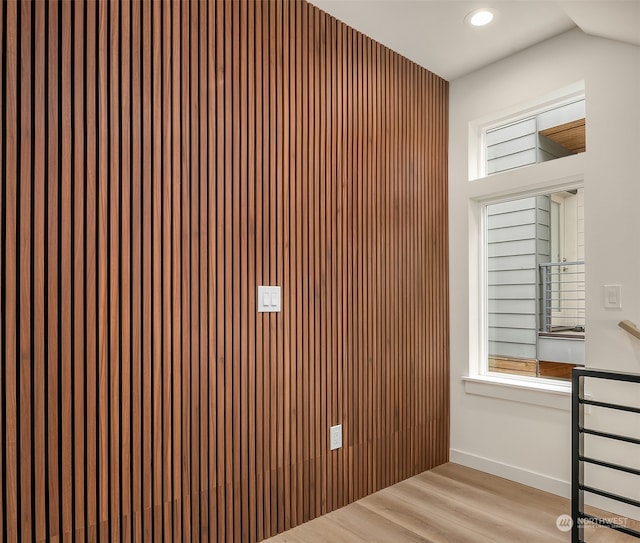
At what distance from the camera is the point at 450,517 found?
93.6 inches

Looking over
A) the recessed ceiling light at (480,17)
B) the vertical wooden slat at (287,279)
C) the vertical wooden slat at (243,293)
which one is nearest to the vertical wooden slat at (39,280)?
the vertical wooden slat at (243,293)

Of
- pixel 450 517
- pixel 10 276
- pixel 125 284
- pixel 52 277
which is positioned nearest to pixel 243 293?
pixel 125 284

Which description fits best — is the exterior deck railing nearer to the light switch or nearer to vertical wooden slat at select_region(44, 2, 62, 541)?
the light switch

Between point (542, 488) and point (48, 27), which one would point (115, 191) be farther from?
point (542, 488)

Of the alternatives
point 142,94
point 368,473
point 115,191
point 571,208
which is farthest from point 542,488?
point 142,94

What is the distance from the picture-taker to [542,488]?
272 centimetres

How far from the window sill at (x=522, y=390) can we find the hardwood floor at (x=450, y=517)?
51 cm

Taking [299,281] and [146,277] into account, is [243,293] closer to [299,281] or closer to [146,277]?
[299,281]

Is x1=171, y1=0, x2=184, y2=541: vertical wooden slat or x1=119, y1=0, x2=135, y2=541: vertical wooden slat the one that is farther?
x1=171, y1=0, x2=184, y2=541: vertical wooden slat

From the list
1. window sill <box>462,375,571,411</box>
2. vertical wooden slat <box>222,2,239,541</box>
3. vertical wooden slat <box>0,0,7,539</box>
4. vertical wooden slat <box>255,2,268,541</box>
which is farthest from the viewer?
window sill <box>462,375,571,411</box>

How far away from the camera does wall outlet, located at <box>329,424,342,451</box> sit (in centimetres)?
248

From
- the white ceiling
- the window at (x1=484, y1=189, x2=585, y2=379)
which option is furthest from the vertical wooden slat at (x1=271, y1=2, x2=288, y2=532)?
the window at (x1=484, y1=189, x2=585, y2=379)

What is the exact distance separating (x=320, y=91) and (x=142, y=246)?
1.28m

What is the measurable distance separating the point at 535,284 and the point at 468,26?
1.58 metres
